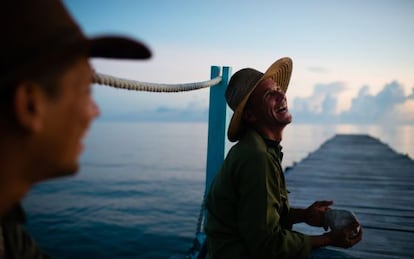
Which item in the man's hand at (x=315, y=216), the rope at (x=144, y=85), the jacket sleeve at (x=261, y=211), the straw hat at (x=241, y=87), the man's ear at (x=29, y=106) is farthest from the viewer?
the man's hand at (x=315, y=216)

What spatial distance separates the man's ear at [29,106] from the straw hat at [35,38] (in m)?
0.03

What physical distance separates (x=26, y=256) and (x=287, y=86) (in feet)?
7.44

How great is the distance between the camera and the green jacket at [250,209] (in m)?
1.97

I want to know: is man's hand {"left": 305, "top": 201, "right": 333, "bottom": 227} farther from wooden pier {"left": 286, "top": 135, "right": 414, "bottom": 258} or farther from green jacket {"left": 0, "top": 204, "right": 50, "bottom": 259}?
green jacket {"left": 0, "top": 204, "right": 50, "bottom": 259}

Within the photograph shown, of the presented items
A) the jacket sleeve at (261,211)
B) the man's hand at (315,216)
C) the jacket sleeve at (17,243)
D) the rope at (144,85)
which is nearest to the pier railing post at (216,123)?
the rope at (144,85)

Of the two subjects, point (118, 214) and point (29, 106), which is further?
point (118, 214)

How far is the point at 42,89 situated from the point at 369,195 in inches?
226

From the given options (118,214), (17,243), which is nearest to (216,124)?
(17,243)

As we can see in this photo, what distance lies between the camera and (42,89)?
2.45 ft

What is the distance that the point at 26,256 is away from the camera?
1.25 meters

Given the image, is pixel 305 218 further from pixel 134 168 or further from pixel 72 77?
pixel 134 168

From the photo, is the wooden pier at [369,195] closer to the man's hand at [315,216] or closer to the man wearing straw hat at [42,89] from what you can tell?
the man's hand at [315,216]

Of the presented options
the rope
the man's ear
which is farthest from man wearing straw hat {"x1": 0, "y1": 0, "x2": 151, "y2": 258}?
the rope

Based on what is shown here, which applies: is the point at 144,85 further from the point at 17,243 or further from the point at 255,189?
the point at 17,243
